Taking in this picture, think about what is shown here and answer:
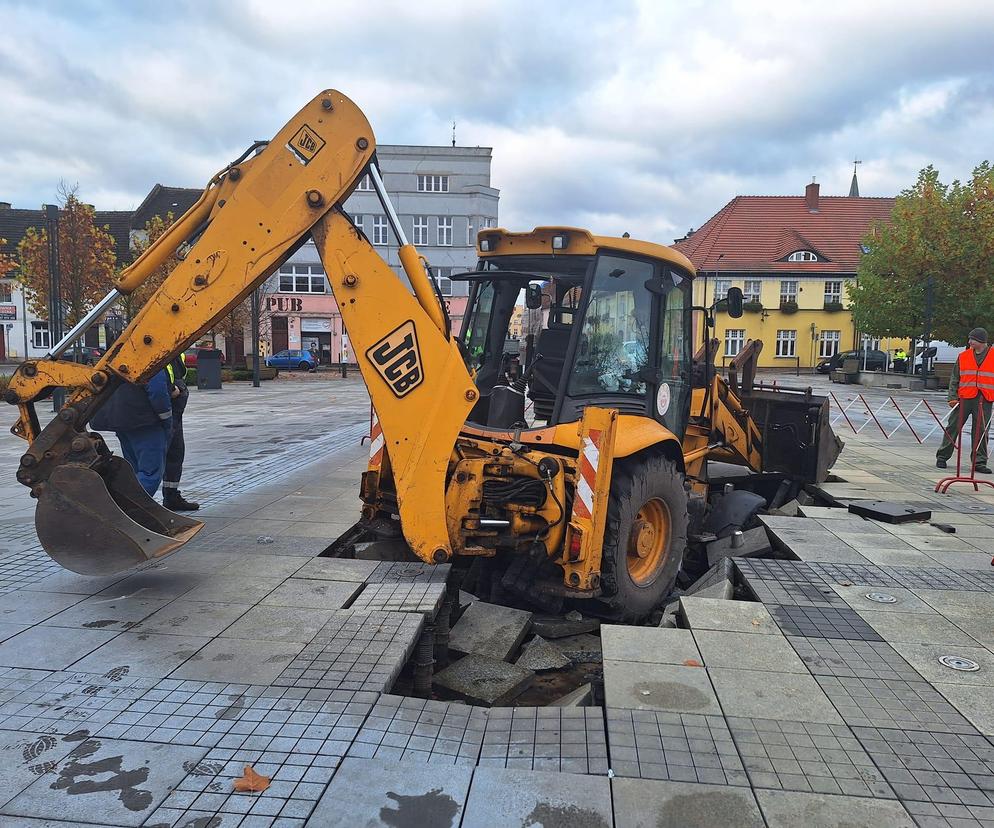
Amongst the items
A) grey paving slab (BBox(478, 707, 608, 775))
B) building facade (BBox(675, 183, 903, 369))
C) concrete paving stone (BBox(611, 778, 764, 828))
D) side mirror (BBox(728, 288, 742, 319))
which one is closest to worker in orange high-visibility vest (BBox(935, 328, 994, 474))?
side mirror (BBox(728, 288, 742, 319))

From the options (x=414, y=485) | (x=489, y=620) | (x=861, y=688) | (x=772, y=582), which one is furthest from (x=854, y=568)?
(x=414, y=485)

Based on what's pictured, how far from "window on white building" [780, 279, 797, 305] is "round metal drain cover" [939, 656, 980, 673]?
47612 millimetres

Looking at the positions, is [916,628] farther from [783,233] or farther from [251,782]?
[783,233]

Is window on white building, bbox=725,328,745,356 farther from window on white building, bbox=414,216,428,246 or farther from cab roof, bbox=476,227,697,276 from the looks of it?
cab roof, bbox=476,227,697,276

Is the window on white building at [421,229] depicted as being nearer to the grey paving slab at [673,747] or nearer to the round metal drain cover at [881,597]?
the round metal drain cover at [881,597]

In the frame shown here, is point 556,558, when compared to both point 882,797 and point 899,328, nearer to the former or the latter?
point 882,797

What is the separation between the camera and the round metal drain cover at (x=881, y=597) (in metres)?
5.21

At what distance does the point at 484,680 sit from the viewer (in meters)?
4.28

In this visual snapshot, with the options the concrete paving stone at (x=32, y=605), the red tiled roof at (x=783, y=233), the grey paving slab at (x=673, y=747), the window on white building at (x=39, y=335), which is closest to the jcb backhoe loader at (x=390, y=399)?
the concrete paving stone at (x=32, y=605)

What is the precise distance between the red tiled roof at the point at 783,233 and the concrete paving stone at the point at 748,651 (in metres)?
44.7

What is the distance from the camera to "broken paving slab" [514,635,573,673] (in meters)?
4.61

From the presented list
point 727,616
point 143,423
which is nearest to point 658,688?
point 727,616

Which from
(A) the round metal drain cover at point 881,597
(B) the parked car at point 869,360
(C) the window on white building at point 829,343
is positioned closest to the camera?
(A) the round metal drain cover at point 881,597

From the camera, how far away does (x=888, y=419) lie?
18328 millimetres
